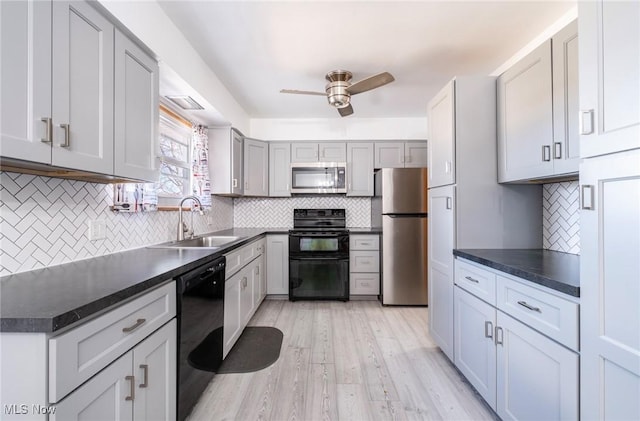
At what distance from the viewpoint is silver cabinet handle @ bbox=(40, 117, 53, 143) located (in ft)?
3.26

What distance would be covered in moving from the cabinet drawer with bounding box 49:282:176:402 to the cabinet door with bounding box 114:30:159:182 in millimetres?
715

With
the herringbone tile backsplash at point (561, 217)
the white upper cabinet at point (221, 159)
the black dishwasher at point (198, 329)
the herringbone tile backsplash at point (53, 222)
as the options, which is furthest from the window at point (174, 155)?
the herringbone tile backsplash at point (561, 217)

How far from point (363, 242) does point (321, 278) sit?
722 millimetres

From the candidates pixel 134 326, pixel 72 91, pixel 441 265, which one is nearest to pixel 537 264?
pixel 441 265

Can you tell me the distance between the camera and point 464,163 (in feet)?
6.25

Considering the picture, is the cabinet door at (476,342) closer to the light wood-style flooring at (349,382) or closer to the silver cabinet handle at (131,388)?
the light wood-style flooring at (349,382)

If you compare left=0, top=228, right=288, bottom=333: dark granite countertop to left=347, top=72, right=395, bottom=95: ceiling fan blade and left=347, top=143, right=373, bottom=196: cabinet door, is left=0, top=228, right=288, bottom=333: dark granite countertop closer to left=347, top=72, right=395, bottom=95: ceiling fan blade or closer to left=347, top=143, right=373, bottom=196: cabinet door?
left=347, top=72, right=395, bottom=95: ceiling fan blade

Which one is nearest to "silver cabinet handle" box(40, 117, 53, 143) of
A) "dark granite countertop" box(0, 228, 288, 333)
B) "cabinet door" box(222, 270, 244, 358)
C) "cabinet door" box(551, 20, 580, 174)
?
"dark granite countertop" box(0, 228, 288, 333)

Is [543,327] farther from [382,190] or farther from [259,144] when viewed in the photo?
[259,144]

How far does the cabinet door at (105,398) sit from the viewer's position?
0.78 m

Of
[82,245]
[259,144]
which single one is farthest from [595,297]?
[259,144]

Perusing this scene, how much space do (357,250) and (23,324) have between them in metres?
3.11

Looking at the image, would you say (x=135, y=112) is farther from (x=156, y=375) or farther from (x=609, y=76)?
(x=609, y=76)

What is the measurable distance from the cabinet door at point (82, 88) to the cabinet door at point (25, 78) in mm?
40
